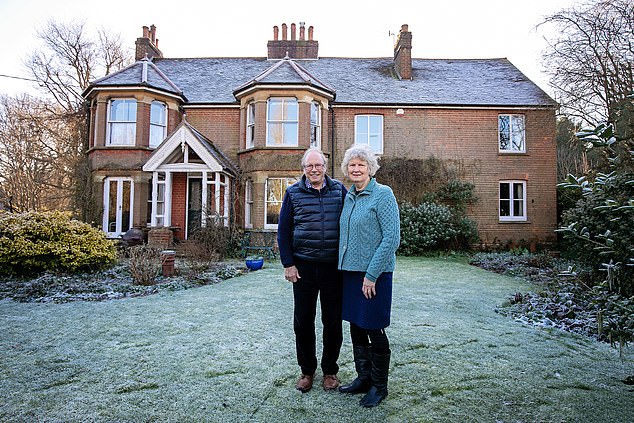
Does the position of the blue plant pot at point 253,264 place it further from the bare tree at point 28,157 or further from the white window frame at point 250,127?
the bare tree at point 28,157

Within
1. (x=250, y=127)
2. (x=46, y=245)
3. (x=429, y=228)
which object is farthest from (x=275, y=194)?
(x=46, y=245)

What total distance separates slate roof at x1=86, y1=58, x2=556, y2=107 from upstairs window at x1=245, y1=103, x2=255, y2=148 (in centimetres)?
92

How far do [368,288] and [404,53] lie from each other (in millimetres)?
17756

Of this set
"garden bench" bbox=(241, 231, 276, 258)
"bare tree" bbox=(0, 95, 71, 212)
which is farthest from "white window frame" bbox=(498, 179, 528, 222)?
"bare tree" bbox=(0, 95, 71, 212)

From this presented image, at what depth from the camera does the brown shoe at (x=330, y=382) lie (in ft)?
10.3

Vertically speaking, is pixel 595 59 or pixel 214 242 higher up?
pixel 595 59

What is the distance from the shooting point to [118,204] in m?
15.4

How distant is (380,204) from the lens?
9.58 feet

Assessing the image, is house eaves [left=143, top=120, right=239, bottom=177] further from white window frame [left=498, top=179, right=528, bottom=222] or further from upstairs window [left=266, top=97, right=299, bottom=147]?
white window frame [left=498, top=179, right=528, bottom=222]

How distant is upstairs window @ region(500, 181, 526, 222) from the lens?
16547 millimetres

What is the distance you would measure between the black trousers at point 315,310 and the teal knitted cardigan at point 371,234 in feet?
0.79

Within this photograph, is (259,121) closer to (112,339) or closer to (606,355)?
(112,339)

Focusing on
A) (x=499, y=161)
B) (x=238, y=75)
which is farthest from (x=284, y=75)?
(x=499, y=161)

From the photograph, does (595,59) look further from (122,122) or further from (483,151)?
(122,122)
